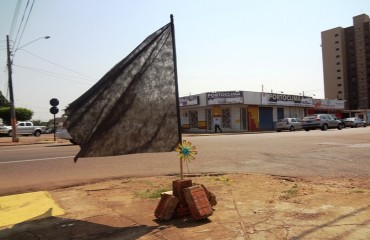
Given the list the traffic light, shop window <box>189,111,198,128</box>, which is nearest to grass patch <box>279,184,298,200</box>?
the traffic light

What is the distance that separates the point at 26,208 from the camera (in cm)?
620

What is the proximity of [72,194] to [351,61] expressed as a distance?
118 meters

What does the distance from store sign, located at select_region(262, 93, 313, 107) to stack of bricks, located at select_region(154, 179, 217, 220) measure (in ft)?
139

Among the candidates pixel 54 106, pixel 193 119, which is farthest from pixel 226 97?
pixel 54 106

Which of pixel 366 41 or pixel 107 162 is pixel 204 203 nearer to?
pixel 107 162

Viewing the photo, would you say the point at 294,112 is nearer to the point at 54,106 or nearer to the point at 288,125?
the point at 288,125

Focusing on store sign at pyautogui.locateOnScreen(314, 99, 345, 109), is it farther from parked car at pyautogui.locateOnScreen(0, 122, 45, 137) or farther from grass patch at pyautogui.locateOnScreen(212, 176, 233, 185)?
grass patch at pyautogui.locateOnScreen(212, 176, 233, 185)

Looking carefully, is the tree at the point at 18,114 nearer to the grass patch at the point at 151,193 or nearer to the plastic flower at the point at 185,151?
the grass patch at the point at 151,193

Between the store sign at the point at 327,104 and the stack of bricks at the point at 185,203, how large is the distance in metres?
56.3

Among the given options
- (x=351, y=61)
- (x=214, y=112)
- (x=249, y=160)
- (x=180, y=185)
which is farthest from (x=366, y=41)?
(x=180, y=185)

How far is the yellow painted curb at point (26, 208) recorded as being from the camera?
555 cm

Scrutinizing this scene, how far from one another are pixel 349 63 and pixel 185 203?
11945 centimetres

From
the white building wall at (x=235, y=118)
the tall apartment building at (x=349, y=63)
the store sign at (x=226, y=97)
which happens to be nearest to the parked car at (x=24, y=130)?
the store sign at (x=226, y=97)

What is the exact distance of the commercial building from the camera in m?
43.6
